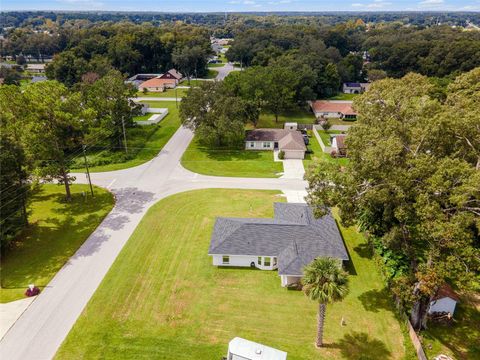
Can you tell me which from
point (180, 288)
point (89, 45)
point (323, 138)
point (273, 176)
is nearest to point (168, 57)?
point (89, 45)

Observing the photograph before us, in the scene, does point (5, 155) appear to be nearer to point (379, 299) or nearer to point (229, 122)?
point (229, 122)

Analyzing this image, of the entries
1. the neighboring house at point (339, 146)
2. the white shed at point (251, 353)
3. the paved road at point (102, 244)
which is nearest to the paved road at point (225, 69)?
the paved road at point (102, 244)

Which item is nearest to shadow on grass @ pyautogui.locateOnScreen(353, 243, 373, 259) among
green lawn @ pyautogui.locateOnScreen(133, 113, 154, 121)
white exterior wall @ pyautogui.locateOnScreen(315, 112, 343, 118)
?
white exterior wall @ pyautogui.locateOnScreen(315, 112, 343, 118)

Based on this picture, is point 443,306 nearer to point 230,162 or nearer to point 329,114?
point 230,162

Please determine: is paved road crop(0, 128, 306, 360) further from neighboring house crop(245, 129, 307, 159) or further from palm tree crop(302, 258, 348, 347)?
palm tree crop(302, 258, 348, 347)

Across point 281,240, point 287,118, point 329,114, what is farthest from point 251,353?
point 329,114

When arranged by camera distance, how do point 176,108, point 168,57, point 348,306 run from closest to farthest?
point 348,306
point 176,108
point 168,57

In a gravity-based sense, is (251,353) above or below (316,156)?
above
